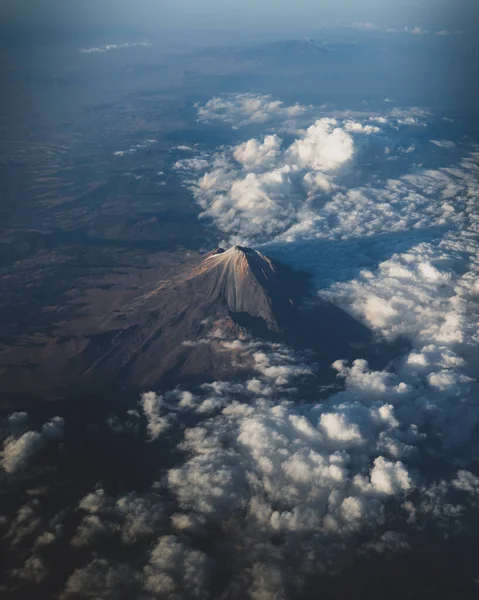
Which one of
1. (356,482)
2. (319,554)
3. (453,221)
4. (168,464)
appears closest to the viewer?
(319,554)

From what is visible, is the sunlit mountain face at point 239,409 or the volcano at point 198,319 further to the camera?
the volcano at point 198,319

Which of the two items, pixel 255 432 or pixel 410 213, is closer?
pixel 255 432

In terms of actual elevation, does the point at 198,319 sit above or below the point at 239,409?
above

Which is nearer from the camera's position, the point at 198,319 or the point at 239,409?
the point at 239,409

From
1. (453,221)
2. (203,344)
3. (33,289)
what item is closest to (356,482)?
(203,344)

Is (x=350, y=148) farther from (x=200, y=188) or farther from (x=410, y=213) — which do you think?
(x=200, y=188)

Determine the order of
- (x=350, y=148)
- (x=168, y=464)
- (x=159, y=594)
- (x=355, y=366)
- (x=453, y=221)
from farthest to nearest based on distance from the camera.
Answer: (x=350, y=148) < (x=453, y=221) < (x=355, y=366) < (x=168, y=464) < (x=159, y=594)

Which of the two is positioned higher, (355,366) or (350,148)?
(350,148)

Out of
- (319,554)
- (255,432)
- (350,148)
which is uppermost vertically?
(350,148)

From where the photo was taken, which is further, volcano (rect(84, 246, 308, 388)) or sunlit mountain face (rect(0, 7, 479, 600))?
volcano (rect(84, 246, 308, 388))
